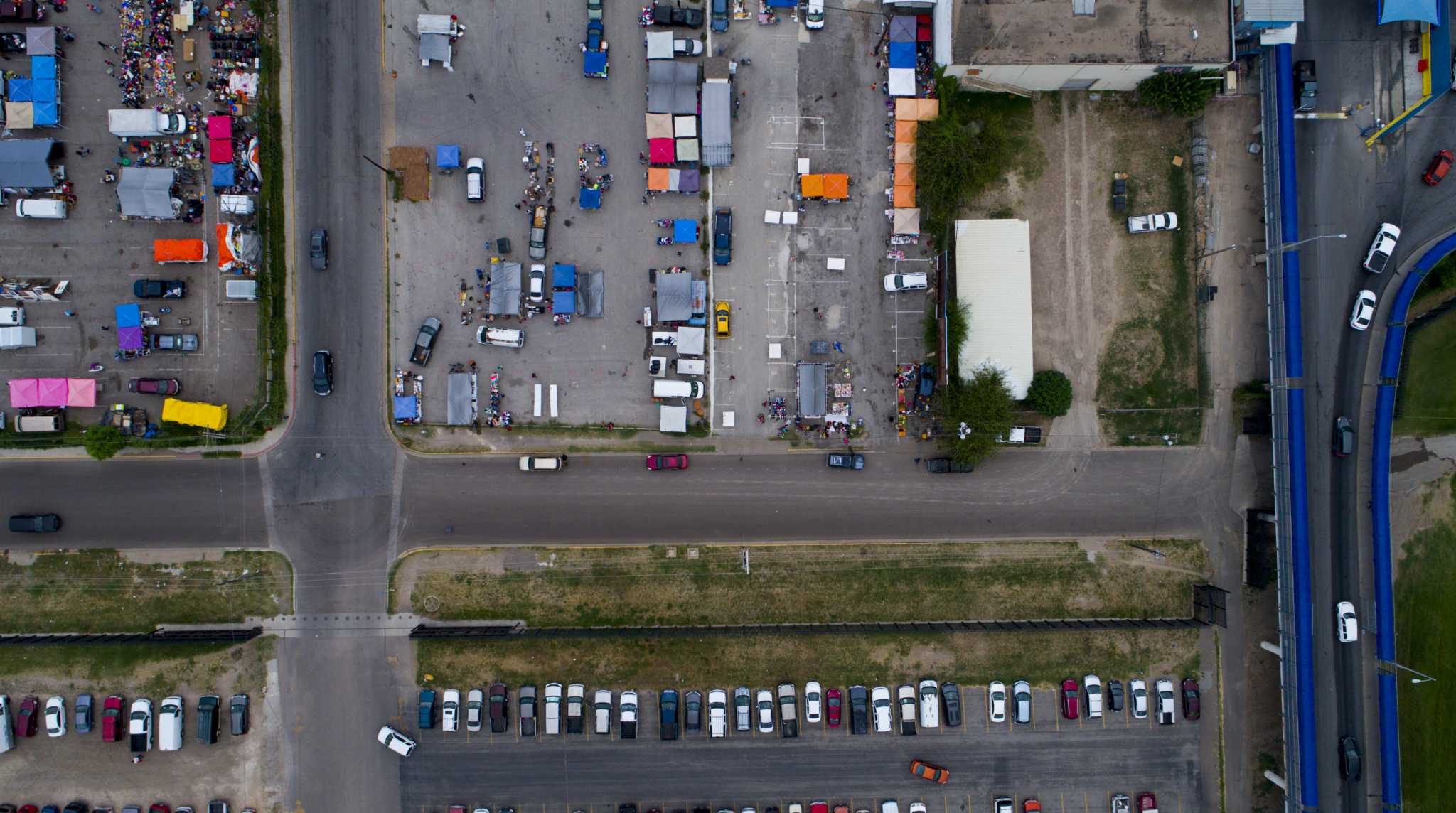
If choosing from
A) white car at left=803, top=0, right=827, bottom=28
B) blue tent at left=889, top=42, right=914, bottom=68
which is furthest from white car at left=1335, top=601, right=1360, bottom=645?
blue tent at left=889, top=42, right=914, bottom=68

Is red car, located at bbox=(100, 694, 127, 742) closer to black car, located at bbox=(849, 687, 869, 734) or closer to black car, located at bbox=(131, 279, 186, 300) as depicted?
black car, located at bbox=(131, 279, 186, 300)

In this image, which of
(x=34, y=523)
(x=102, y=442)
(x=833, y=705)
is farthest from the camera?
(x=833, y=705)

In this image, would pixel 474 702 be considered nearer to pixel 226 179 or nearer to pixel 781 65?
pixel 226 179

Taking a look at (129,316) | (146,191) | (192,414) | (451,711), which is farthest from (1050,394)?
(129,316)

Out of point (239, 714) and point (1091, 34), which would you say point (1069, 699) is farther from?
point (239, 714)

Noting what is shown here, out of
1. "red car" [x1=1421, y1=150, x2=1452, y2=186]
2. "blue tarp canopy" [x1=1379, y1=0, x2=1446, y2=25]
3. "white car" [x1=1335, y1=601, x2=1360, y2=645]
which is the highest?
"blue tarp canopy" [x1=1379, y1=0, x2=1446, y2=25]

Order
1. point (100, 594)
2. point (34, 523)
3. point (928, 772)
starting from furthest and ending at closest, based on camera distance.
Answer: point (928, 772) → point (100, 594) → point (34, 523)
